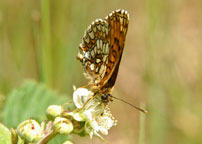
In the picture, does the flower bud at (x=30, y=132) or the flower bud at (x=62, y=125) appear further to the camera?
the flower bud at (x=62, y=125)

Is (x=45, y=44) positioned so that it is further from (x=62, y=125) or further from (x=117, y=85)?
(x=117, y=85)

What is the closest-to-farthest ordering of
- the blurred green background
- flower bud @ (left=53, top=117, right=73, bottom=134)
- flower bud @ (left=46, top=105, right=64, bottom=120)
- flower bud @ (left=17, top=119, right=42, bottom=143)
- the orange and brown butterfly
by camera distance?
flower bud @ (left=17, top=119, right=42, bottom=143) → flower bud @ (left=53, top=117, right=73, bottom=134) → flower bud @ (left=46, top=105, right=64, bottom=120) → the orange and brown butterfly → the blurred green background

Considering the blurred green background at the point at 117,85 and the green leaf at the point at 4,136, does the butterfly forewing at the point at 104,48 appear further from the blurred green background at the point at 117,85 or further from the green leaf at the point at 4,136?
the green leaf at the point at 4,136

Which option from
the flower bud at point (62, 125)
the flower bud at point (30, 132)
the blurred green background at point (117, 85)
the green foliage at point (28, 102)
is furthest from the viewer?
the blurred green background at point (117, 85)

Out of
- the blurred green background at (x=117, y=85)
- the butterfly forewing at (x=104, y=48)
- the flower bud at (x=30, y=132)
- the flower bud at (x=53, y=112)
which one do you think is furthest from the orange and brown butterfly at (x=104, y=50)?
the flower bud at (x=30, y=132)

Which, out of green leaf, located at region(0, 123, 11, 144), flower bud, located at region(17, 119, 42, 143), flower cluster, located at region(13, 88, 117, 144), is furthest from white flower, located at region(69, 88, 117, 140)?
green leaf, located at region(0, 123, 11, 144)

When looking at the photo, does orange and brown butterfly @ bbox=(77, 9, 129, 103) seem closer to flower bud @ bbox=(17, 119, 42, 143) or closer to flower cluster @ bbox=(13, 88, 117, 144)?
flower cluster @ bbox=(13, 88, 117, 144)
